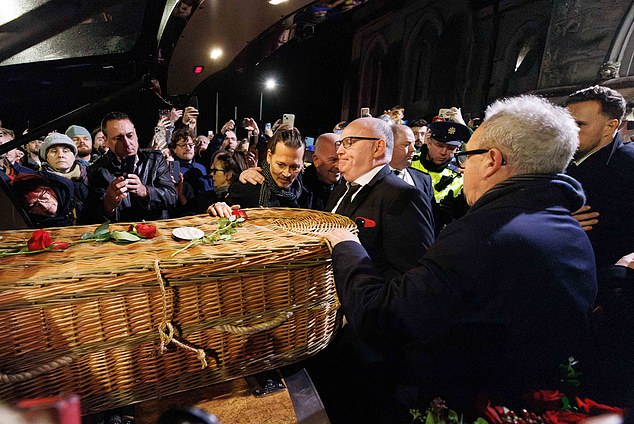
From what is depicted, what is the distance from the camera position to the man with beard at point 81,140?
4.02 m

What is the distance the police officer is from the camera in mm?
3531

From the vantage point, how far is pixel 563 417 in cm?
92

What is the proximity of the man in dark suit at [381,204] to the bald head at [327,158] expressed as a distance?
35.2 inches

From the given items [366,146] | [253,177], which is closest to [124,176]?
[253,177]

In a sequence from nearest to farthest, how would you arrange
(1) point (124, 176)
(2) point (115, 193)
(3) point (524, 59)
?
(2) point (115, 193) < (1) point (124, 176) < (3) point (524, 59)

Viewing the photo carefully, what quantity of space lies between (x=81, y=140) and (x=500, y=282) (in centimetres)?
465

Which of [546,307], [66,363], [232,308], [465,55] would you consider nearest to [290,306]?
[232,308]

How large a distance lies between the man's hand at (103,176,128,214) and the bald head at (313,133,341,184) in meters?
1.57

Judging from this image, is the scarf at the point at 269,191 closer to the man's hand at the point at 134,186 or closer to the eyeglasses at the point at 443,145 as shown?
the man's hand at the point at 134,186

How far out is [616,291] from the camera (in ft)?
6.27

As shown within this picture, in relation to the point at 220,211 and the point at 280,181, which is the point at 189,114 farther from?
the point at 220,211

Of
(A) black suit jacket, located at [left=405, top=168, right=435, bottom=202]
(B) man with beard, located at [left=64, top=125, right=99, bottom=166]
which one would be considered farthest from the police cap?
(B) man with beard, located at [left=64, top=125, right=99, bottom=166]

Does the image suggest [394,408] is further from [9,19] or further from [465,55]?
[465,55]

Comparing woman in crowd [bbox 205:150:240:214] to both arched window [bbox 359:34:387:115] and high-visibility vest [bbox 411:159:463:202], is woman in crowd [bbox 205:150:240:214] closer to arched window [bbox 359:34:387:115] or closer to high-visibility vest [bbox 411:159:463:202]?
high-visibility vest [bbox 411:159:463:202]
